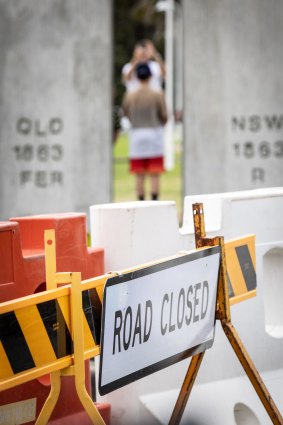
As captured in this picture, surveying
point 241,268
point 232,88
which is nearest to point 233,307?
point 241,268

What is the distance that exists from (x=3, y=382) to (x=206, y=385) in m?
1.52

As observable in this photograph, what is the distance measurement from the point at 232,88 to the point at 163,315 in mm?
6909

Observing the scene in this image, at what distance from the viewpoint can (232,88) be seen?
1009 centimetres

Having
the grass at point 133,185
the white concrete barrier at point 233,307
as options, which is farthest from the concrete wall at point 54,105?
the white concrete barrier at point 233,307

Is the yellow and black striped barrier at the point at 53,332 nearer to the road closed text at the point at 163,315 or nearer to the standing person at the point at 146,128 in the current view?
the road closed text at the point at 163,315

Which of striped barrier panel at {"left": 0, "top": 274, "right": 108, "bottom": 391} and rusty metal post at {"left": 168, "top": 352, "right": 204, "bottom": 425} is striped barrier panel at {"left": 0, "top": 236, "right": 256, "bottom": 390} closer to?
striped barrier panel at {"left": 0, "top": 274, "right": 108, "bottom": 391}

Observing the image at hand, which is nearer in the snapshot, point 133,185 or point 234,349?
point 234,349

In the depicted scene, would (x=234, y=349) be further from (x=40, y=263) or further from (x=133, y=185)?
(x=133, y=185)

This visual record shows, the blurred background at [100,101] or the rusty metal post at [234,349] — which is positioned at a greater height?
the blurred background at [100,101]

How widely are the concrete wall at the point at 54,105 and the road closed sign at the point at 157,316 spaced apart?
5595mm

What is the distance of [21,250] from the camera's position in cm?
358

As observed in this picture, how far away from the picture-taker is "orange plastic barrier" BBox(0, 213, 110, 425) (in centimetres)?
353

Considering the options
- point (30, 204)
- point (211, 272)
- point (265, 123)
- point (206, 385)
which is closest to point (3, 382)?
point (211, 272)

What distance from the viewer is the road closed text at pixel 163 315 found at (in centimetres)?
328
